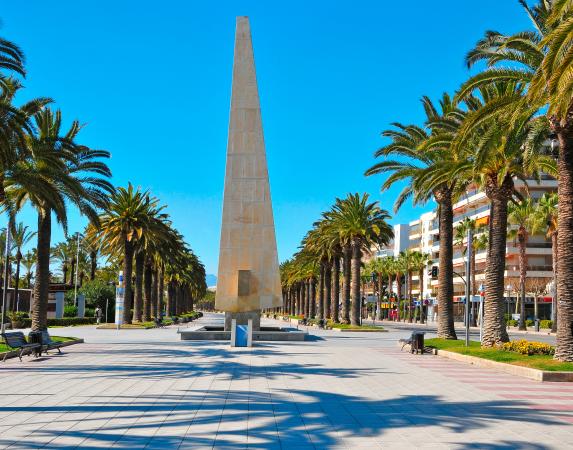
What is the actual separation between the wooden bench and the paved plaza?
0.40 m

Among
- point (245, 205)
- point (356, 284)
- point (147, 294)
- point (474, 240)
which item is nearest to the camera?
point (245, 205)

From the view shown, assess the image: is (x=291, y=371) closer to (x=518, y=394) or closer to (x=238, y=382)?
(x=238, y=382)

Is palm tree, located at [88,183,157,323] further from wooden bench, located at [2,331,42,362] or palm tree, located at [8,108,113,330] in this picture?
wooden bench, located at [2,331,42,362]

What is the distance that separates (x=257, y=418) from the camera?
1047cm

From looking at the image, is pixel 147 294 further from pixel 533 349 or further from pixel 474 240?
pixel 533 349

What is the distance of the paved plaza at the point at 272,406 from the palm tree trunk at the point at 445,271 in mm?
9662

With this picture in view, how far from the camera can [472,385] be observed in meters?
15.5

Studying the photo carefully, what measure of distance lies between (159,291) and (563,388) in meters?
54.4

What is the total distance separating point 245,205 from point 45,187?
1100cm

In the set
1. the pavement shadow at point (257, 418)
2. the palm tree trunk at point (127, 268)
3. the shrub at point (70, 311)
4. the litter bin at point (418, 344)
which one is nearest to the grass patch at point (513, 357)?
the litter bin at point (418, 344)

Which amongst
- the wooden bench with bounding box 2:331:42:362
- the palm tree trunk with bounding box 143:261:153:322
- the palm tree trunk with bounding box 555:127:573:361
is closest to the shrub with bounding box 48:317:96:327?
the palm tree trunk with bounding box 143:261:153:322

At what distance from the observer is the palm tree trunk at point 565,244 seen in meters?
19.0

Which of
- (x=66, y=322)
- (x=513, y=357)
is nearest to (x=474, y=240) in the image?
(x=66, y=322)

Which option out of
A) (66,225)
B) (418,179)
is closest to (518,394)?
(418,179)
